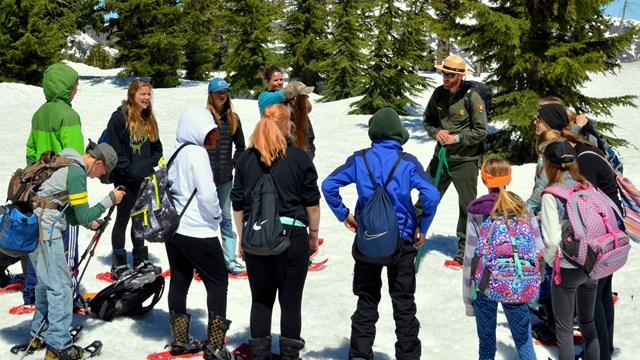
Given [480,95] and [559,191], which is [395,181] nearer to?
[559,191]

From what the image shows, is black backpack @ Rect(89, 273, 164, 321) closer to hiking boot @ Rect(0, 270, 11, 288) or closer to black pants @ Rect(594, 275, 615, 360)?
hiking boot @ Rect(0, 270, 11, 288)

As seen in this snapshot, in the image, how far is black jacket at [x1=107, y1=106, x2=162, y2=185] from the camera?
21.9 feet

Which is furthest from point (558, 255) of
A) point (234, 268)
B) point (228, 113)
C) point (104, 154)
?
point (234, 268)

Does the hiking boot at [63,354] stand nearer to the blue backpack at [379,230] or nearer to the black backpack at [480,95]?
the blue backpack at [379,230]

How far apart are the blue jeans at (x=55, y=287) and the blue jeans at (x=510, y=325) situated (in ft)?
10.8

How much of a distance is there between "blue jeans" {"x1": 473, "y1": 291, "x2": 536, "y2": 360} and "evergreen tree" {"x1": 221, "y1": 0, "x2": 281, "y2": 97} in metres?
24.0

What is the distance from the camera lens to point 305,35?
30.8 metres

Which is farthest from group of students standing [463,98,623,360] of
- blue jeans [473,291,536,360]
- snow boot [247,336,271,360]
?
snow boot [247,336,271,360]

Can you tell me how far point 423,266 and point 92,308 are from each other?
403cm

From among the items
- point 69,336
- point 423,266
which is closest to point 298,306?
point 69,336

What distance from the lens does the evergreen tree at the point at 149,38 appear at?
1128 inches

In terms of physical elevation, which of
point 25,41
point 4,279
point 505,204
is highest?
point 25,41

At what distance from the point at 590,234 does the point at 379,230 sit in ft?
5.01

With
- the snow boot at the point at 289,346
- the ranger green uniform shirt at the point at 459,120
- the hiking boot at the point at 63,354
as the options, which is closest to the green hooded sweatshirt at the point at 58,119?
the hiking boot at the point at 63,354
